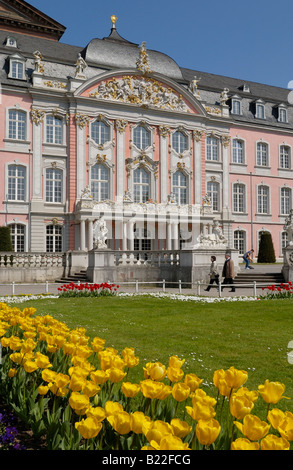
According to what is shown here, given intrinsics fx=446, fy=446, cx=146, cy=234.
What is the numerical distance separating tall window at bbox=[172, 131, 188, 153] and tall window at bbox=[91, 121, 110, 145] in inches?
237

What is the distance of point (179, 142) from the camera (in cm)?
3862

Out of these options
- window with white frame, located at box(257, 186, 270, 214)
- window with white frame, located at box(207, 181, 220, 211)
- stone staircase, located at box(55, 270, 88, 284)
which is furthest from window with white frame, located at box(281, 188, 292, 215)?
stone staircase, located at box(55, 270, 88, 284)

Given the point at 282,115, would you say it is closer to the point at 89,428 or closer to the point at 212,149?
the point at 212,149

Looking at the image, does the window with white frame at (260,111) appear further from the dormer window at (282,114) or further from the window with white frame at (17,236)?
the window with white frame at (17,236)

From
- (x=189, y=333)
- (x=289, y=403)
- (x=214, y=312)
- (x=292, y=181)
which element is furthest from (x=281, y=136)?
(x=289, y=403)

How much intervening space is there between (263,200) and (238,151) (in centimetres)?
532

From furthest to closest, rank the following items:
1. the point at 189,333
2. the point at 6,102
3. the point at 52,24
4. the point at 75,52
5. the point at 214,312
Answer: the point at 52,24 < the point at 75,52 < the point at 6,102 < the point at 214,312 < the point at 189,333

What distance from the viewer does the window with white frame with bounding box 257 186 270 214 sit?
42625 mm

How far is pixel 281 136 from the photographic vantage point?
145 feet

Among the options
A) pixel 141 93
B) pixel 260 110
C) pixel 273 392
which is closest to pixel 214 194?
pixel 260 110
